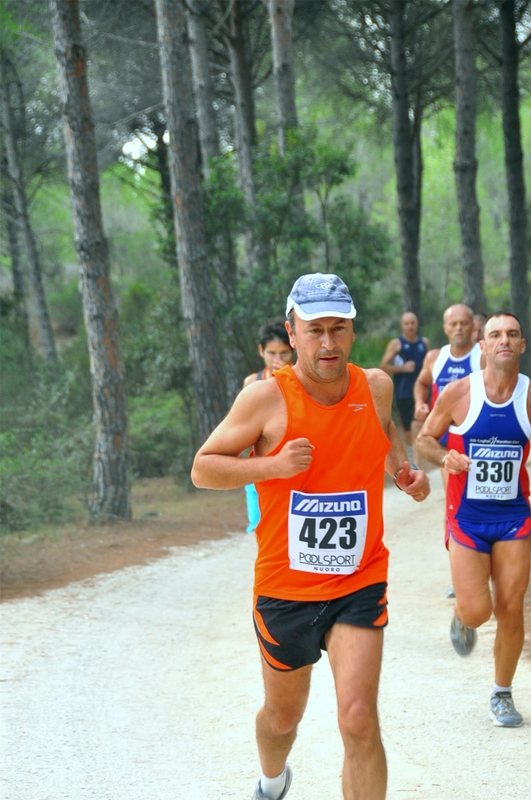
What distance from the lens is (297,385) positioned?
3744mm

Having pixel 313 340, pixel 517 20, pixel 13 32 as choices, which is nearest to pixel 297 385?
pixel 313 340

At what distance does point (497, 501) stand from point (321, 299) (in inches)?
88.0

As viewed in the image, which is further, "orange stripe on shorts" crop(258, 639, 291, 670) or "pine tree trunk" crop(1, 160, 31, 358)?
"pine tree trunk" crop(1, 160, 31, 358)

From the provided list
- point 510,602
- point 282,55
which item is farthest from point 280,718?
point 282,55

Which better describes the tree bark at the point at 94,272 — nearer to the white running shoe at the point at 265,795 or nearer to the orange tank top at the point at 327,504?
the white running shoe at the point at 265,795

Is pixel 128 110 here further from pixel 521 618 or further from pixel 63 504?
pixel 521 618

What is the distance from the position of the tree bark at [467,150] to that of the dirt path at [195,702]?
8.71 meters

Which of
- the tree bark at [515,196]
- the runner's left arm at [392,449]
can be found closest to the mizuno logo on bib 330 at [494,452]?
the runner's left arm at [392,449]

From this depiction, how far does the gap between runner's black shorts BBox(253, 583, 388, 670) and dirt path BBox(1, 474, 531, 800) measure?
1.11 meters

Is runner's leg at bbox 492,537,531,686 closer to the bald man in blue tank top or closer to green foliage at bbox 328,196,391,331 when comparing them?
the bald man in blue tank top

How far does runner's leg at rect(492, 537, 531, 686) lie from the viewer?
207 inches

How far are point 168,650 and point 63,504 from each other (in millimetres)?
5947

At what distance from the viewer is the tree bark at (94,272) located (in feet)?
40.1

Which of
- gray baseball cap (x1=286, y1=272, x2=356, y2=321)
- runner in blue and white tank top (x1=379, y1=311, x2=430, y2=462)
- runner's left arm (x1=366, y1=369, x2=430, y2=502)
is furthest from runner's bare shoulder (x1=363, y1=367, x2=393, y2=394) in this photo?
runner in blue and white tank top (x1=379, y1=311, x2=430, y2=462)
